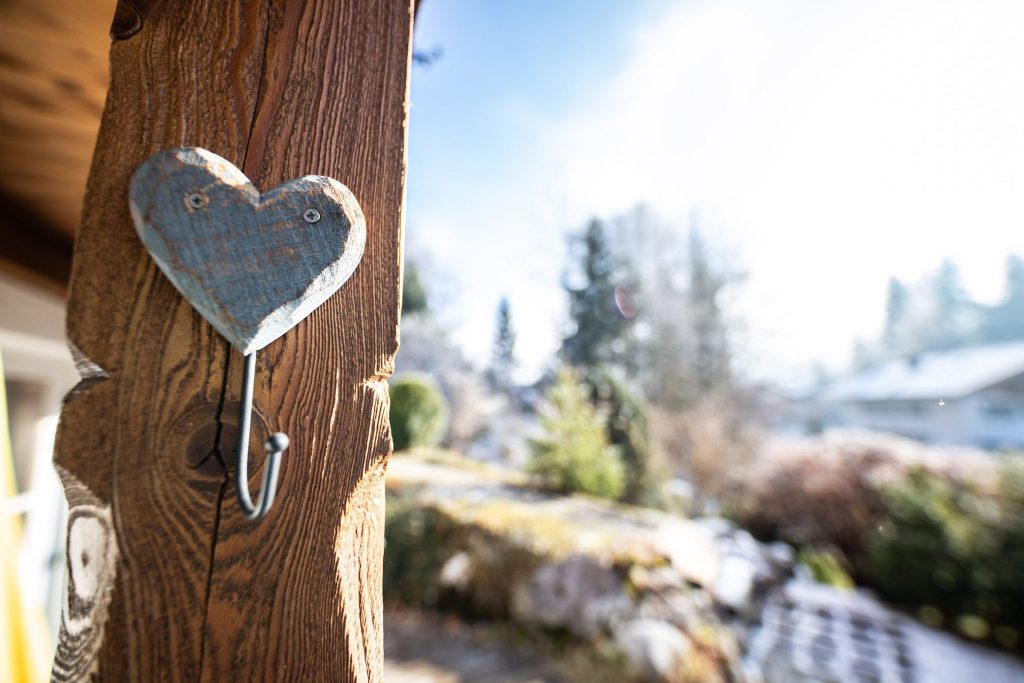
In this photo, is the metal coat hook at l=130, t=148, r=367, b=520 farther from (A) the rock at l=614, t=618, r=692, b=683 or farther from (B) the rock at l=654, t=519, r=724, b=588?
(B) the rock at l=654, t=519, r=724, b=588

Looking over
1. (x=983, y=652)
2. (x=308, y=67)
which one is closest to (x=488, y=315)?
(x=983, y=652)

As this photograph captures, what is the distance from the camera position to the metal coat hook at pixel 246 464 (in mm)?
376

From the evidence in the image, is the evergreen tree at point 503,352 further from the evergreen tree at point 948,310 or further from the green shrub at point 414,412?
the evergreen tree at point 948,310

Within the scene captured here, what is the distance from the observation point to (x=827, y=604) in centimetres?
451

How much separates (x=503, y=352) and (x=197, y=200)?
8812mm

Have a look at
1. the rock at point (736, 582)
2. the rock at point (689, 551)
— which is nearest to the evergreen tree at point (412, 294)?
the rock at point (689, 551)

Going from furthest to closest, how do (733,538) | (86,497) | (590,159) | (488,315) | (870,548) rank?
(590,159) → (488,315) → (733,538) → (870,548) → (86,497)

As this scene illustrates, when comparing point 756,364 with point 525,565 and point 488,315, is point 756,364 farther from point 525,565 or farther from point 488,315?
point 525,565

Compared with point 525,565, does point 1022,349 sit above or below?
above

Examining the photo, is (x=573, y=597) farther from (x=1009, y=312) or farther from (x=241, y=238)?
(x=1009, y=312)

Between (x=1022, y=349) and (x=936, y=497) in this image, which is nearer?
(x=936, y=497)

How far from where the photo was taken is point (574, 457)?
5.47 metres

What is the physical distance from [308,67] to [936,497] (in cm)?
648

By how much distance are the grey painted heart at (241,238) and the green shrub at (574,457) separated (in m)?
5.35
